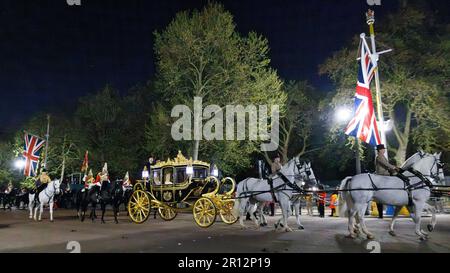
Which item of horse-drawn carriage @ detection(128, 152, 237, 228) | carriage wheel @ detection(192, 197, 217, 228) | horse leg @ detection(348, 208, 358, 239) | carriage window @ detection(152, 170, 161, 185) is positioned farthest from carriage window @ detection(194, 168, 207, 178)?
horse leg @ detection(348, 208, 358, 239)

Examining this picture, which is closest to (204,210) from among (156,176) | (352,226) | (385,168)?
(156,176)

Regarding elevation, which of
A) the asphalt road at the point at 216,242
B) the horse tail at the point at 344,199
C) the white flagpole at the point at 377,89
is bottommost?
the asphalt road at the point at 216,242

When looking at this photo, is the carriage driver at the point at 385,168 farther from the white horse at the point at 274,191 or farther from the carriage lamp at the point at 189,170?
the carriage lamp at the point at 189,170

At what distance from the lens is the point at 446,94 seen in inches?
1028

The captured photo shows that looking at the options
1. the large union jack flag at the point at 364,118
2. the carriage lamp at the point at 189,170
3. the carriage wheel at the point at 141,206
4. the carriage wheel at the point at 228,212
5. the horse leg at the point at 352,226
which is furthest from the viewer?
the large union jack flag at the point at 364,118

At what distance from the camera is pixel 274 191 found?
13.6 m

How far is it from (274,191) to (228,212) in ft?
10.7

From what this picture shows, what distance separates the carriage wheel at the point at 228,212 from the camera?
15.8 m

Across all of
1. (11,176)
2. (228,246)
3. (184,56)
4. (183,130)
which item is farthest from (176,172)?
(11,176)

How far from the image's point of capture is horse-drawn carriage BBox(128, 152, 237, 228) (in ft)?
49.5

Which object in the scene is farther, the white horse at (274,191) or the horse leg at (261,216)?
the horse leg at (261,216)

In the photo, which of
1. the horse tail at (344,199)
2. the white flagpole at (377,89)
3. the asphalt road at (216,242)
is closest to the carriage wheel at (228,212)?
the asphalt road at (216,242)
